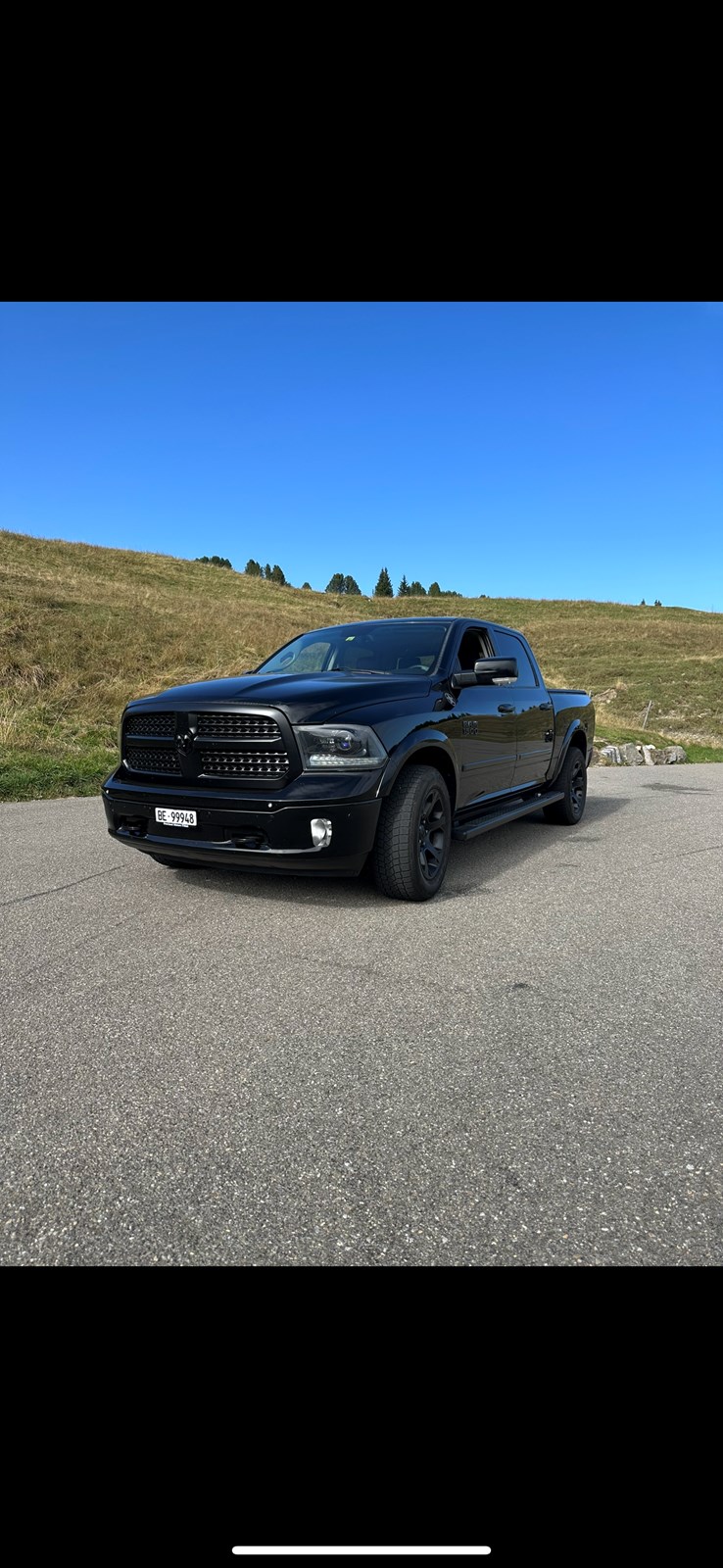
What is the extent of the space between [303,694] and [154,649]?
52.3 ft

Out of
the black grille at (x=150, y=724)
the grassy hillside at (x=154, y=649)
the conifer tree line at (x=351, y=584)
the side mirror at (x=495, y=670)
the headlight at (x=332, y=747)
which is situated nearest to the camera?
the headlight at (x=332, y=747)

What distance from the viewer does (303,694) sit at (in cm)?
430

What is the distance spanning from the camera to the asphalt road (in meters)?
1.79

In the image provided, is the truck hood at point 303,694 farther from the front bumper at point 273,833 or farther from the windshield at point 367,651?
the front bumper at point 273,833

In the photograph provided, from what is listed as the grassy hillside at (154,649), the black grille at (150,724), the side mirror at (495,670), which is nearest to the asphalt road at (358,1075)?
the black grille at (150,724)

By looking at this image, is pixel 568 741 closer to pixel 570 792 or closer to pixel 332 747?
pixel 570 792

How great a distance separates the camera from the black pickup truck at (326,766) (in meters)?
4.06

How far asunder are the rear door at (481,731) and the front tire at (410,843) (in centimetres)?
51

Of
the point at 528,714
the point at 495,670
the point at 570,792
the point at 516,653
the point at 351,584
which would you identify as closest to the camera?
the point at 495,670

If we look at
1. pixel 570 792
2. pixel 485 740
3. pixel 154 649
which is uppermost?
pixel 154 649

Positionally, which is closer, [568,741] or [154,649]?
[568,741]

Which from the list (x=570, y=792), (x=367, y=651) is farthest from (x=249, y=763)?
(x=570, y=792)
